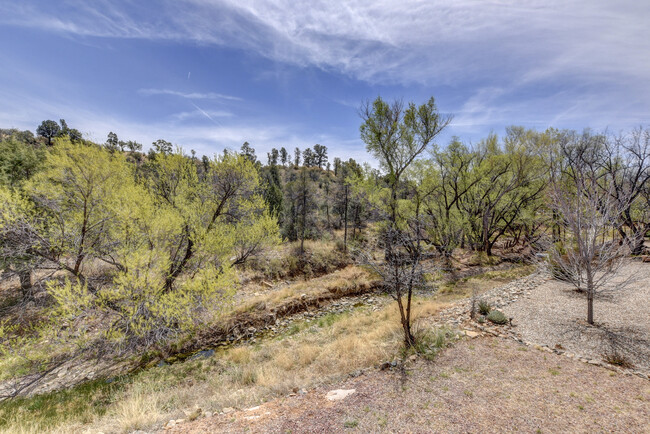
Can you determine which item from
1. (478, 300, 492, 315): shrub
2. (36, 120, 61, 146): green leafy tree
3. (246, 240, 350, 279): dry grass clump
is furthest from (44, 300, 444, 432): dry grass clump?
(36, 120, 61, 146): green leafy tree

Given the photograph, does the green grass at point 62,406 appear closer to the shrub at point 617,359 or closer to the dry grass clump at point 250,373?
the dry grass clump at point 250,373

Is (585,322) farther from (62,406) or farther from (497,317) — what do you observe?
(62,406)

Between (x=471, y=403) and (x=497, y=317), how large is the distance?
16.8ft

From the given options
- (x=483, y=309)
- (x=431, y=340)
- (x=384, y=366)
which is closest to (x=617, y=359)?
(x=483, y=309)

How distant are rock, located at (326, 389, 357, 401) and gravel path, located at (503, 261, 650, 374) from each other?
6.13 metres

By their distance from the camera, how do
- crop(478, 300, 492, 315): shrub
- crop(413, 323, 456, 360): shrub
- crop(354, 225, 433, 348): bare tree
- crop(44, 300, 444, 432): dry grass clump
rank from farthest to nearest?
crop(478, 300, 492, 315): shrub → crop(413, 323, 456, 360): shrub → crop(354, 225, 433, 348): bare tree → crop(44, 300, 444, 432): dry grass clump

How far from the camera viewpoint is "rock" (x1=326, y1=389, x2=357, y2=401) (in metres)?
5.57

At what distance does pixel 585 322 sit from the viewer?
8.12 m

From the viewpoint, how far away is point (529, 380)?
18.5ft

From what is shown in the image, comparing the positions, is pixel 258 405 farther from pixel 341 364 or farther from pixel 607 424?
pixel 607 424

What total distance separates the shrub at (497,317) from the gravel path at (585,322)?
0.32 meters

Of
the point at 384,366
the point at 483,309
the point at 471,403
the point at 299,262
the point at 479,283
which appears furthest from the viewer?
the point at 299,262

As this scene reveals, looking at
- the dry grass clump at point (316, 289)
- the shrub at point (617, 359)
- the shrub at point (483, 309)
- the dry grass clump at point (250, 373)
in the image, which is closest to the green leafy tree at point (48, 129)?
the dry grass clump at point (316, 289)

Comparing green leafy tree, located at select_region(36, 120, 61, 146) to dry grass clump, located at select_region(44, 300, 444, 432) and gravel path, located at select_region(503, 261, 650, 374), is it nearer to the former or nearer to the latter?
dry grass clump, located at select_region(44, 300, 444, 432)
